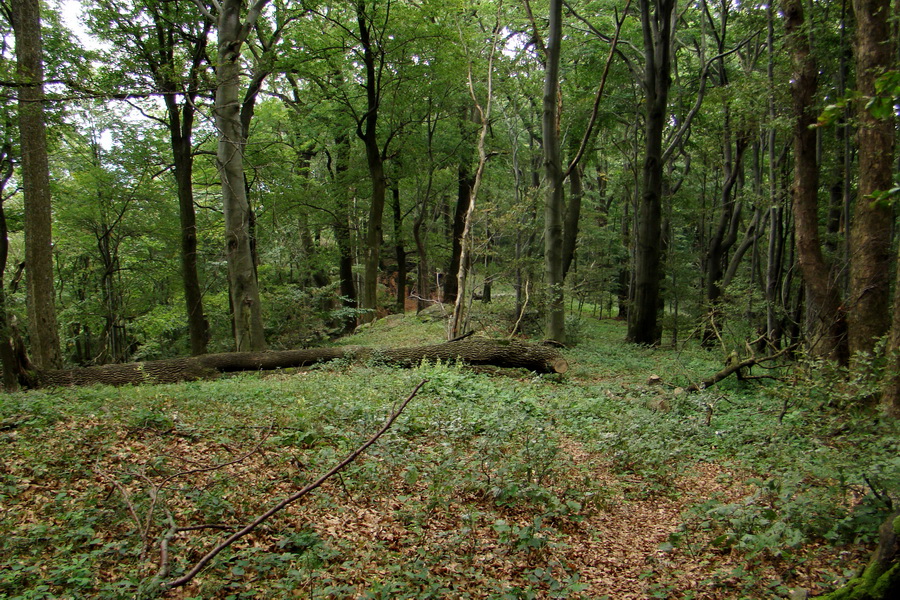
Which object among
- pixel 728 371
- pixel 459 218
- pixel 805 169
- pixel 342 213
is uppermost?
pixel 342 213

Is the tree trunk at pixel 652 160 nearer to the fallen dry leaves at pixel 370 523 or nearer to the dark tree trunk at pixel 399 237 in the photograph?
the fallen dry leaves at pixel 370 523

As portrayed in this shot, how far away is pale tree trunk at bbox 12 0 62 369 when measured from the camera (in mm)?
8016

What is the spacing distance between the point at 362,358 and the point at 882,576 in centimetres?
974

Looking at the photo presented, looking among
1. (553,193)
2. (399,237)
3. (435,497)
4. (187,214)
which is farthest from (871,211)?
(399,237)

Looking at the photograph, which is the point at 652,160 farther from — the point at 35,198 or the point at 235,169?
the point at 35,198

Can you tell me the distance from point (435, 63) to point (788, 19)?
36.7 ft

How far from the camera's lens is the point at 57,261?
1934cm

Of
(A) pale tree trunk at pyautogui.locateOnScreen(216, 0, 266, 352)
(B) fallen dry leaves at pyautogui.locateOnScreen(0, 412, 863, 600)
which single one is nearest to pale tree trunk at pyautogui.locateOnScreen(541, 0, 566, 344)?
(A) pale tree trunk at pyautogui.locateOnScreen(216, 0, 266, 352)

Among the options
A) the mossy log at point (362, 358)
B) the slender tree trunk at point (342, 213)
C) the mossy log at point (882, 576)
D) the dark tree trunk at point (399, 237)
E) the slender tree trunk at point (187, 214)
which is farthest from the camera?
the dark tree trunk at point (399, 237)

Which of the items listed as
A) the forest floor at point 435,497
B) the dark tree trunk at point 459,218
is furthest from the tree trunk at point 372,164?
the forest floor at point 435,497

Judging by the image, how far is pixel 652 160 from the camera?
1403cm

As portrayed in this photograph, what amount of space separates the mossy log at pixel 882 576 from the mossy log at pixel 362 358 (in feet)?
25.8

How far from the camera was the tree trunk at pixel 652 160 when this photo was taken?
1362cm

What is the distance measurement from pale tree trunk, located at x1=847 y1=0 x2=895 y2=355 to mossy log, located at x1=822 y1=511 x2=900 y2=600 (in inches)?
212
